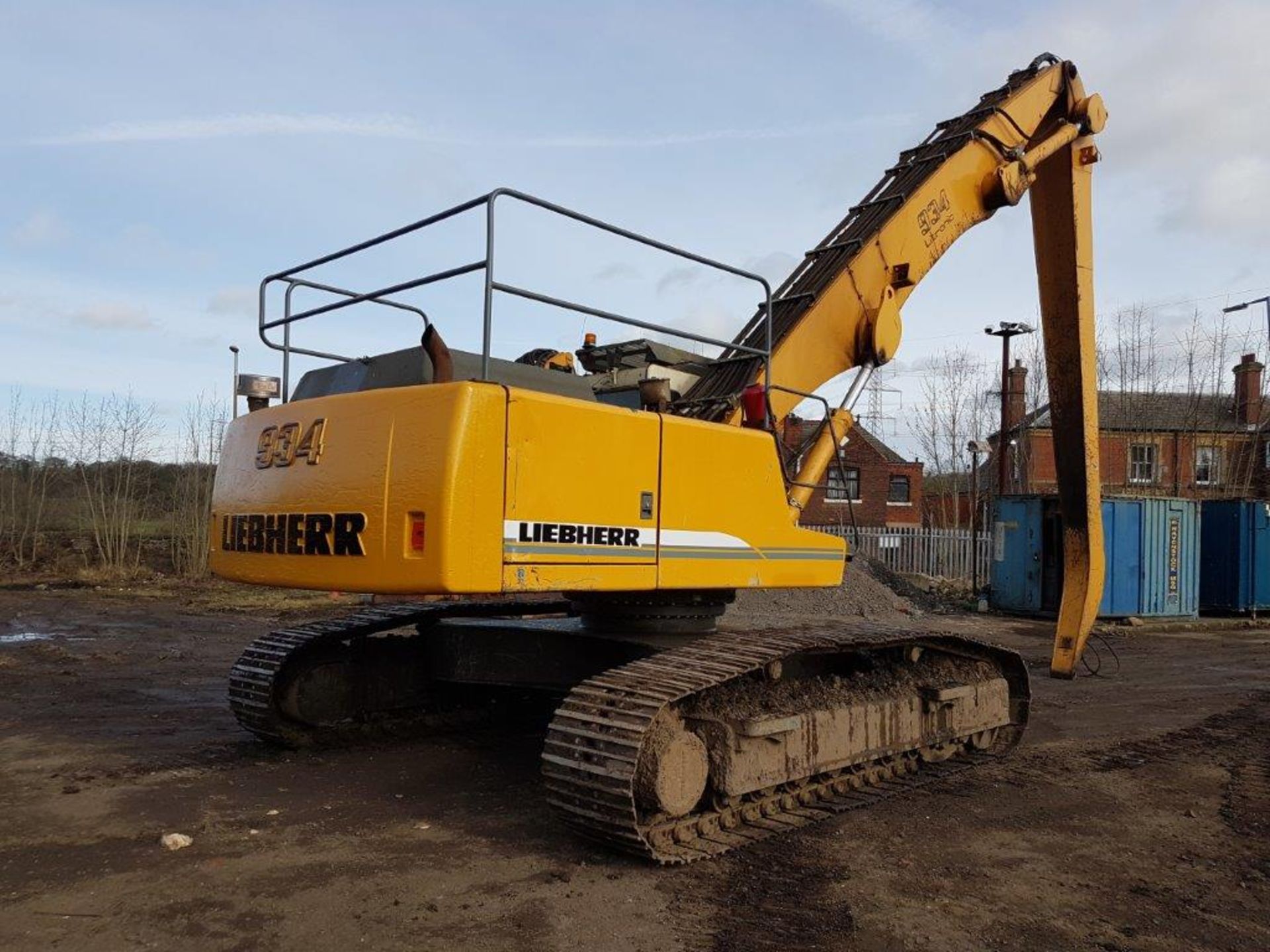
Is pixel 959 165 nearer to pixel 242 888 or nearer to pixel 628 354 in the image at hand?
pixel 628 354

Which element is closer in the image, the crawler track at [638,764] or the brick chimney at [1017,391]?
the crawler track at [638,764]

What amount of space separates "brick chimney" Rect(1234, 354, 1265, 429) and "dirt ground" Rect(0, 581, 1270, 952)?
111 ft

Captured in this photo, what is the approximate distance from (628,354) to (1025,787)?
355 cm

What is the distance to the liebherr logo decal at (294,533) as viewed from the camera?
467 centimetres

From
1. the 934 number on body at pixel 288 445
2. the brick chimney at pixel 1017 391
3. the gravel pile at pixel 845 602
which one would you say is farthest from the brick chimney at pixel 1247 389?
the 934 number on body at pixel 288 445

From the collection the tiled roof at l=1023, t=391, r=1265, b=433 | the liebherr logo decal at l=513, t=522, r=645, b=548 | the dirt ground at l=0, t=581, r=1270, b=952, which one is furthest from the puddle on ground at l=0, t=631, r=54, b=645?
the tiled roof at l=1023, t=391, r=1265, b=433

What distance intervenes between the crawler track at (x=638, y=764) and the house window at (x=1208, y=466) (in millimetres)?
31940

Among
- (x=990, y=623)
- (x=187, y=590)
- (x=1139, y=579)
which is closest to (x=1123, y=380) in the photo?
(x=1139, y=579)

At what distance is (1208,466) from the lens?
3725 cm

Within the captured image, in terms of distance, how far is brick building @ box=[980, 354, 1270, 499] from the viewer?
33.0 metres

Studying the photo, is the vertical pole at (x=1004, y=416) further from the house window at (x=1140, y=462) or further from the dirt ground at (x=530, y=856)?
the dirt ground at (x=530, y=856)

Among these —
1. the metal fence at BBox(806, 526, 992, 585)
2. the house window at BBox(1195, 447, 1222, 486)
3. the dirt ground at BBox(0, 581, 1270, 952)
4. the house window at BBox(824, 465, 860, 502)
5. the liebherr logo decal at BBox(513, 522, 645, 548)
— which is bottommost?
the dirt ground at BBox(0, 581, 1270, 952)

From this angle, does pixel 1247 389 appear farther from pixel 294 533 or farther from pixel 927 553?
pixel 294 533

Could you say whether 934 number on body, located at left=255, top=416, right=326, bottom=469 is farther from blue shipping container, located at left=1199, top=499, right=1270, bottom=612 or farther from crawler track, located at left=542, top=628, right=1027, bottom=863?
blue shipping container, located at left=1199, top=499, right=1270, bottom=612
